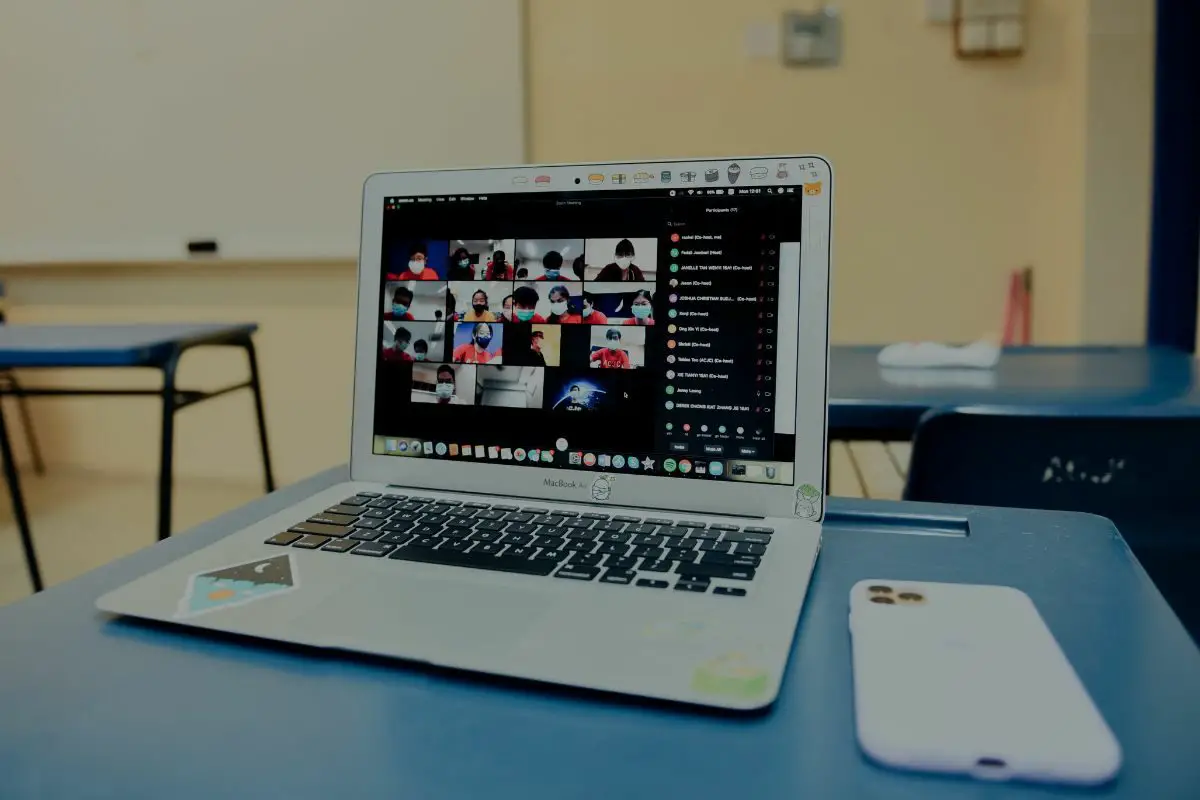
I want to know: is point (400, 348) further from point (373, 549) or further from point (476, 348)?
point (373, 549)

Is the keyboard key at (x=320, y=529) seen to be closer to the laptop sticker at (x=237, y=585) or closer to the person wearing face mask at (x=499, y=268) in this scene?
the laptop sticker at (x=237, y=585)

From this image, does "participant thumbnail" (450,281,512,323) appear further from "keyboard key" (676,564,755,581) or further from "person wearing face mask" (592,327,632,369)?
"keyboard key" (676,564,755,581)

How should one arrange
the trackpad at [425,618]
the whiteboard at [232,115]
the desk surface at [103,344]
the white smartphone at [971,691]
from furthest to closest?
the whiteboard at [232,115], the desk surface at [103,344], the trackpad at [425,618], the white smartphone at [971,691]

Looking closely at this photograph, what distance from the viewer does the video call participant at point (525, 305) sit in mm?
723

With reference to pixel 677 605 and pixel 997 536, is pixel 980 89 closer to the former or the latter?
pixel 997 536

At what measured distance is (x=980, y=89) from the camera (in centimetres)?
238

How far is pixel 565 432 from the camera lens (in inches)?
27.9

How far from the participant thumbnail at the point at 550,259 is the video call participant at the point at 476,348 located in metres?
0.05

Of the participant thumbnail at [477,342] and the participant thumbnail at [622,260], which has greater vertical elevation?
the participant thumbnail at [622,260]

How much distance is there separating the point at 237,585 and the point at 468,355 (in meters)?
0.27

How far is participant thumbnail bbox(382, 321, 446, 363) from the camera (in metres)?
0.75

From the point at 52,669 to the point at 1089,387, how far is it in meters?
1.25

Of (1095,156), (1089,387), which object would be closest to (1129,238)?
(1095,156)

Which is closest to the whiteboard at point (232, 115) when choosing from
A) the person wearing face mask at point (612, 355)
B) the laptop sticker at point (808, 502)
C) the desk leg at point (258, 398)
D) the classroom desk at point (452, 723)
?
the desk leg at point (258, 398)
